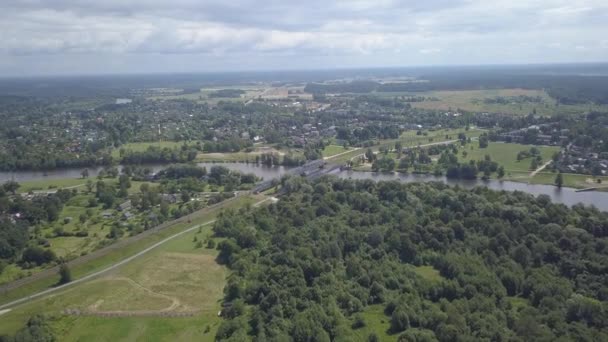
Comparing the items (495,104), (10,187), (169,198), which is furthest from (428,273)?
(495,104)

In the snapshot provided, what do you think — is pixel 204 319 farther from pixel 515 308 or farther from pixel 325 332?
pixel 515 308

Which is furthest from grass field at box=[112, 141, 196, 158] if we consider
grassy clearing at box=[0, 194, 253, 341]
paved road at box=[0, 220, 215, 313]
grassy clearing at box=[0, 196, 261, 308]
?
grassy clearing at box=[0, 194, 253, 341]

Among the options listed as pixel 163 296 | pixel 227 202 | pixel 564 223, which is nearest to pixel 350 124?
pixel 227 202

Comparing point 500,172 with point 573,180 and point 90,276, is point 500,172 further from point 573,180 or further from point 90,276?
point 90,276

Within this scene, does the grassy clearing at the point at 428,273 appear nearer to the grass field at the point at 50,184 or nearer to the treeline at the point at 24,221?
the treeline at the point at 24,221

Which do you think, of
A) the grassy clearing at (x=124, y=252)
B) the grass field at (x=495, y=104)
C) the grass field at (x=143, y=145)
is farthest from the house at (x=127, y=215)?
the grass field at (x=495, y=104)

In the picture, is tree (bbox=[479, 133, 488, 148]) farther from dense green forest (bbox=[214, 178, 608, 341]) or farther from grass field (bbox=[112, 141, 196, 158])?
grass field (bbox=[112, 141, 196, 158])
